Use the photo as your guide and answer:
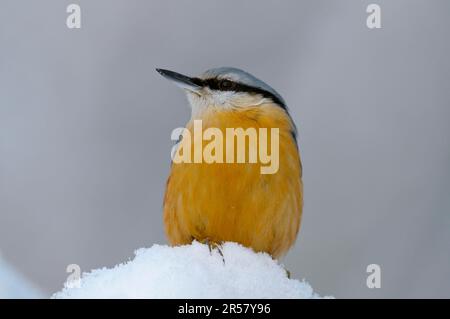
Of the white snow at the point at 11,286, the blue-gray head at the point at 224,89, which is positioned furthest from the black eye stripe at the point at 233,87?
the white snow at the point at 11,286

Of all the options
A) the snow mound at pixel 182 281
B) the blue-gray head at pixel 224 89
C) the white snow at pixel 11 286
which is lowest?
the white snow at pixel 11 286

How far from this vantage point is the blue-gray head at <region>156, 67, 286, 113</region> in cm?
434

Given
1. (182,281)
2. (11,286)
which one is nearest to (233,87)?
(11,286)

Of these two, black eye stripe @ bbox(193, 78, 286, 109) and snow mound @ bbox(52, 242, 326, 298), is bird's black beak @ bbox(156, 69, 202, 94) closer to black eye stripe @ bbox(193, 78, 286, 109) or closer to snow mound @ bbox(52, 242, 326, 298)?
black eye stripe @ bbox(193, 78, 286, 109)

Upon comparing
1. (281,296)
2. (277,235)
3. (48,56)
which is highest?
(48,56)

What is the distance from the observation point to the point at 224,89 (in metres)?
4.40

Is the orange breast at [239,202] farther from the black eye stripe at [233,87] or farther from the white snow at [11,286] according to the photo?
the white snow at [11,286]

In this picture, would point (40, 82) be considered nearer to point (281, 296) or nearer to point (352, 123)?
point (352, 123)

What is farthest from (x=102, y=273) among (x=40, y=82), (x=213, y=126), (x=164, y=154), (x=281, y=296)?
(x=40, y=82)

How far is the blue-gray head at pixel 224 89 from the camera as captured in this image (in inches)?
171
